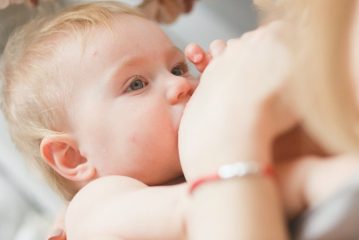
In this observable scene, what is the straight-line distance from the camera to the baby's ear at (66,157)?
0.94 metres

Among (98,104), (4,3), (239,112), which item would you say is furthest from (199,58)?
(4,3)

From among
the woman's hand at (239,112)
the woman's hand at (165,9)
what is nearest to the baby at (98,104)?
the woman's hand at (239,112)

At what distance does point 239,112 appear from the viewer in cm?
63

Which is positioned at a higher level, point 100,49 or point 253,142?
point 253,142

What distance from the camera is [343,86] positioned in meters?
0.59

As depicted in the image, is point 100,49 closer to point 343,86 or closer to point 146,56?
point 146,56

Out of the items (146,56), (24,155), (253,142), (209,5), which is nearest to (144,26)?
(146,56)

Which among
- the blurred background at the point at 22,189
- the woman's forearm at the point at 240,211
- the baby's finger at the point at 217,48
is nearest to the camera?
the woman's forearm at the point at 240,211

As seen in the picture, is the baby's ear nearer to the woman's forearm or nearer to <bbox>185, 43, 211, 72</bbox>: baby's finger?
<bbox>185, 43, 211, 72</bbox>: baby's finger

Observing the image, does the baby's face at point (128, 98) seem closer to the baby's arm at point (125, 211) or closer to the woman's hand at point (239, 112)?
the baby's arm at point (125, 211)

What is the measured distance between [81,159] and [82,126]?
2.0 inches

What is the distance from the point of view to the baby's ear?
0.94m

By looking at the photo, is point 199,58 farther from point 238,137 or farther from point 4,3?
point 4,3

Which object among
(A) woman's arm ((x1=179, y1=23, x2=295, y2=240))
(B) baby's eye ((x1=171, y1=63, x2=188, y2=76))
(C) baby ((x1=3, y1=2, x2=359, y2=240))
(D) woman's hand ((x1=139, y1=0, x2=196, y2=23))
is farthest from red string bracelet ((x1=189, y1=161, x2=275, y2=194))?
(D) woman's hand ((x1=139, y1=0, x2=196, y2=23))
